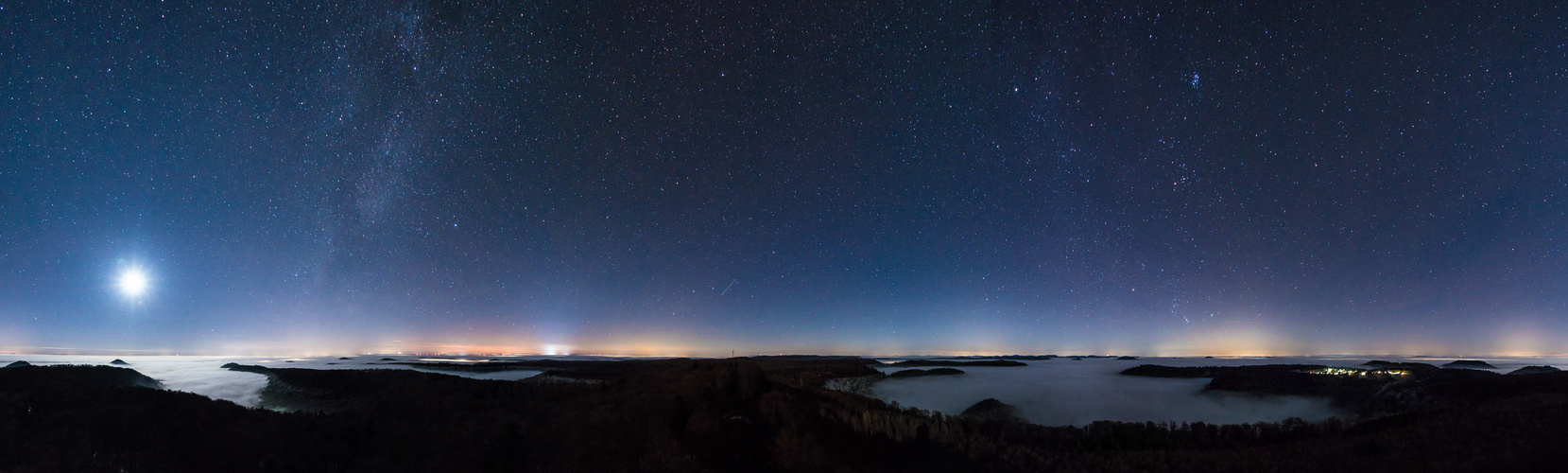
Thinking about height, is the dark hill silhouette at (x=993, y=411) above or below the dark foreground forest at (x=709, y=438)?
below

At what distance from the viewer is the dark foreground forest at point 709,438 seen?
38.2 feet

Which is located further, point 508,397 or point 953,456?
point 508,397

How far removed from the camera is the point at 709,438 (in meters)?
14.4

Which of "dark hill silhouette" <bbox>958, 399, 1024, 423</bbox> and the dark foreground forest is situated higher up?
the dark foreground forest

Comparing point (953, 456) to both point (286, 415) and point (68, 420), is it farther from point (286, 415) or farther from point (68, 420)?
point (68, 420)

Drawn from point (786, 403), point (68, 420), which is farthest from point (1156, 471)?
point (68, 420)

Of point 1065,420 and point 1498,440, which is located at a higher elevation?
point 1498,440

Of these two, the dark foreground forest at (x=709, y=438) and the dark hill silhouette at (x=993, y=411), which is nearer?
the dark foreground forest at (x=709, y=438)

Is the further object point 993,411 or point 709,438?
point 993,411

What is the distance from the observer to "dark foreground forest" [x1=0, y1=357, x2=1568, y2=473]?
1163cm

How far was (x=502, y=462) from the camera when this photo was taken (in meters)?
13.2

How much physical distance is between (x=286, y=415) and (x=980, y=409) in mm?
28789

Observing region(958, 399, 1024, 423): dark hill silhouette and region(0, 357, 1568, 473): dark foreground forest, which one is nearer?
region(0, 357, 1568, 473): dark foreground forest

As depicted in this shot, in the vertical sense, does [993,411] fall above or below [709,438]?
below
